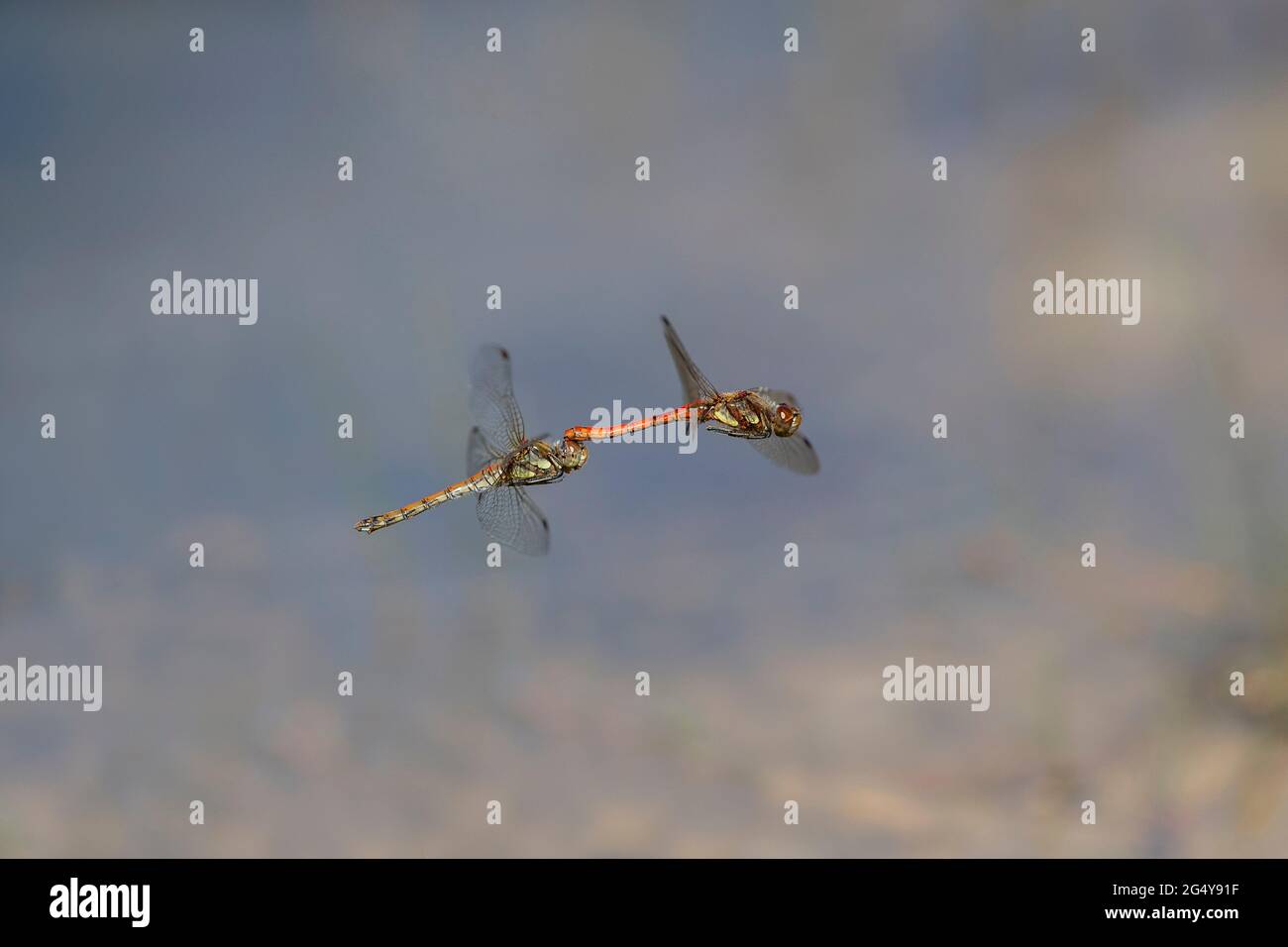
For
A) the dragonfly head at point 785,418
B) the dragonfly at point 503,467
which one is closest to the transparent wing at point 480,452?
the dragonfly at point 503,467

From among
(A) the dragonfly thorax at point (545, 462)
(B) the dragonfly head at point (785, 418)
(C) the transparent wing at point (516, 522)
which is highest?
(B) the dragonfly head at point (785, 418)

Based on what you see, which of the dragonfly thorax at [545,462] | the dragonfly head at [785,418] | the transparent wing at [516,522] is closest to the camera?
the dragonfly thorax at [545,462]

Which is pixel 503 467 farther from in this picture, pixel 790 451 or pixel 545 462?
pixel 790 451

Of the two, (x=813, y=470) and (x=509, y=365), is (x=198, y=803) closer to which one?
(x=509, y=365)

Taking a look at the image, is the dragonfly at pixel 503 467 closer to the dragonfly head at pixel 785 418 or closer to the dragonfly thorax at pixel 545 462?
the dragonfly thorax at pixel 545 462

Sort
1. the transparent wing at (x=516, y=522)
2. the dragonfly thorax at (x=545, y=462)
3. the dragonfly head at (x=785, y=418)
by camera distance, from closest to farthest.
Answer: the dragonfly thorax at (x=545, y=462)
the dragonfly head at (x=785, y=418)
the transparent wing at (x=516, y=522)

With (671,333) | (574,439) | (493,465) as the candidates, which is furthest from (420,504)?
(671,333)

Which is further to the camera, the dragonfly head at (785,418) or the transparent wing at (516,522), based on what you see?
the transparent wing at (516,522)

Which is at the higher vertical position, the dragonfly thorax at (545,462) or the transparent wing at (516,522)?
the dragonfly thorax at (545,462)

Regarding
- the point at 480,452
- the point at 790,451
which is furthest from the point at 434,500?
the point at 790,451
